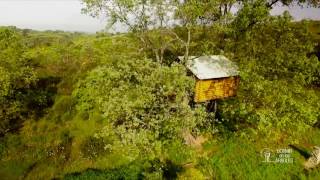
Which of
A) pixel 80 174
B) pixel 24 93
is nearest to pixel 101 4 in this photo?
pixel 80 174

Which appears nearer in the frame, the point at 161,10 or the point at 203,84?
the point at 161,10

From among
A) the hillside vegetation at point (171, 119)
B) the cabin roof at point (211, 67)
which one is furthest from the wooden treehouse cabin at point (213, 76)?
the hillside vegetation at point (171, 119)

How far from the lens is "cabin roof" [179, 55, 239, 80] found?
28406 millimetres

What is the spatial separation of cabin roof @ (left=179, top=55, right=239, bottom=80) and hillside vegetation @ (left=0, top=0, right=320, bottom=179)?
29.1 inches

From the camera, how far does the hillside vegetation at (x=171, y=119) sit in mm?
23750

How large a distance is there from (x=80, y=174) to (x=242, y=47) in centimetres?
1604

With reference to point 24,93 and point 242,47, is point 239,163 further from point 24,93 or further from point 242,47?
point 24,93

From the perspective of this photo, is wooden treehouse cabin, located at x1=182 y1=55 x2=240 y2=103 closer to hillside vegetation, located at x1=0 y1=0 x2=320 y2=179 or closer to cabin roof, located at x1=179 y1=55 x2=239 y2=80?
cabin roof, located at x1=179 y1=55 x2=239 y2=80

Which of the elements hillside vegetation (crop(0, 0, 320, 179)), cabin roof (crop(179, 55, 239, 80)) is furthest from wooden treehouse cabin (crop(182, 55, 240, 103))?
hillside vegetation (crop(0, 0, 320, 179))

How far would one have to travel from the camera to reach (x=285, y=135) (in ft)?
104

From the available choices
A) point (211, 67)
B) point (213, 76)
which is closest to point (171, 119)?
point (213, 76)

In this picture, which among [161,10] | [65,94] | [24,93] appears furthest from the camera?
[65,94]

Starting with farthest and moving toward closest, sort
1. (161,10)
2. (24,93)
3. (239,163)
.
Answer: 1. (24,93)
2. (239,163)
3. (161,10)

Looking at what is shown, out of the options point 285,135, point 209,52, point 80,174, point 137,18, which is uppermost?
point 137,18
